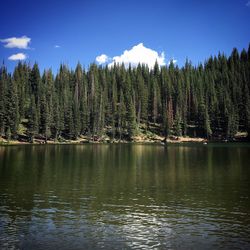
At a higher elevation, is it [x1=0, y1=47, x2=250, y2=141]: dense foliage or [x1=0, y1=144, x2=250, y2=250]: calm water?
[x1=0, y1=47, x2=250, y2=141]: dense foliage

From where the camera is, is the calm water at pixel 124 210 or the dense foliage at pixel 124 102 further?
the dense foliage at pixel 124 102

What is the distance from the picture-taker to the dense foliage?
12325 cm

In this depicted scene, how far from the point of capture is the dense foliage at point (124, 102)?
12325cm

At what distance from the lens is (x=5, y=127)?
11225cm

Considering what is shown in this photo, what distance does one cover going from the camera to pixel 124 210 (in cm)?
2236

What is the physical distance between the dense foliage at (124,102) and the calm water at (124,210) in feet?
265

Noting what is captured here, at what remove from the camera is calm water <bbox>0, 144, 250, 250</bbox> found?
16062 millimetres

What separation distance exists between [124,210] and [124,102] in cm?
13714

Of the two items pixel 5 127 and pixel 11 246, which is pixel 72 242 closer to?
pixel 11 246

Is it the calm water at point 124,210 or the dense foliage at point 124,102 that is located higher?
the dense foliage at point 124,102

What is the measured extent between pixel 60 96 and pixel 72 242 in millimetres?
134078

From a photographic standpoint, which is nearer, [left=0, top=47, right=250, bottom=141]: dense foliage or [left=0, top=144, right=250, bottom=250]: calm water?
[left=0, top=144, right=250, bottom=250]: calm water

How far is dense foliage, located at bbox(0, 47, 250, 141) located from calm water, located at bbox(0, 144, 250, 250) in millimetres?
80648

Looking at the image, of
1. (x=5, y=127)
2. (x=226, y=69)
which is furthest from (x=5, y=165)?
(x=226, y=69)
